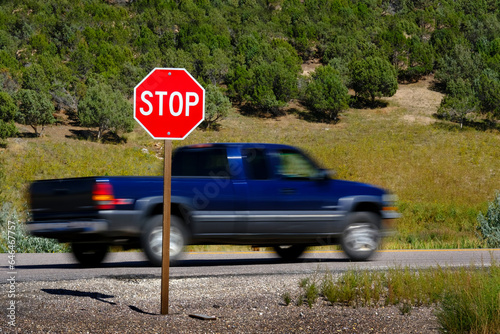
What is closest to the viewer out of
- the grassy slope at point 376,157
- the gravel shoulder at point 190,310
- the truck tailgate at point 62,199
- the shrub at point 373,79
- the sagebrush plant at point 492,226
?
the gravel shoulder at point 190,310

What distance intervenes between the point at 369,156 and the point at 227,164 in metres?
37.8

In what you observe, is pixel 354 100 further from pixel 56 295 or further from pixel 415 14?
pixel 56 295

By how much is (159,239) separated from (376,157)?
39017mm

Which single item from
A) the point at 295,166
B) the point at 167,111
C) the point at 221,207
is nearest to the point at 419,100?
the point at 295,166

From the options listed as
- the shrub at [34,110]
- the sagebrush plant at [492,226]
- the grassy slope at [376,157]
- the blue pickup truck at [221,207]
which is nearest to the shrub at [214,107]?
the grassy slope at [376,157]

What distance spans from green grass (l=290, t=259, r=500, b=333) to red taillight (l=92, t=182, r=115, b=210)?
120 inches

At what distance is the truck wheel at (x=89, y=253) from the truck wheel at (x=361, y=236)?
4.13 meters

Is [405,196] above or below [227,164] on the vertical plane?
below

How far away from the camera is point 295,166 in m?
10.1

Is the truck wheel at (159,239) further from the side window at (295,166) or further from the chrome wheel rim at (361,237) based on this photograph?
the chrome wheel rim at (361,237)

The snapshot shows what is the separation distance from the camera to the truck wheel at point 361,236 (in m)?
10.3

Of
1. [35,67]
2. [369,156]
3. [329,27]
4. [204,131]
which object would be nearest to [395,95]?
[329,27]

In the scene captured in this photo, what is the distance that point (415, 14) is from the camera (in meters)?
114

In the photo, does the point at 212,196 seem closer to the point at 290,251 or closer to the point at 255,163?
the point at 255,163
